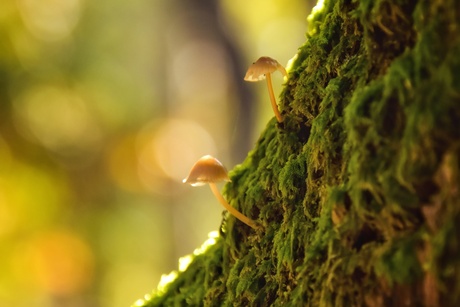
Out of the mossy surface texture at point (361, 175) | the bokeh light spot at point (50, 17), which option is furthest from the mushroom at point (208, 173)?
the bokeh light spot at point (50, 17)

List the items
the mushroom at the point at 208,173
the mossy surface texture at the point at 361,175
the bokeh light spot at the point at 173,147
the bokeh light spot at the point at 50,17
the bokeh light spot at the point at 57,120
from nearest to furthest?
the mossy surface texture at the point at 361,175
the mushroom at the point at 208,173
the bokeh light spot at the point at 57,120
the bokeh light spot at the point at 50,17
the bokeh light spot at the point at 173,147

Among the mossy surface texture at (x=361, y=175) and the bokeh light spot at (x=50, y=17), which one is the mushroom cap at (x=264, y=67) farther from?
the bokeh light spot at (x=50, y=17)

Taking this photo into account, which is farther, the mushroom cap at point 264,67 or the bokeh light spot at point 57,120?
the bokeh light spot at point 57,120

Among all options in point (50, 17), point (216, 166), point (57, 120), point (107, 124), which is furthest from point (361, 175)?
point (50, 17)

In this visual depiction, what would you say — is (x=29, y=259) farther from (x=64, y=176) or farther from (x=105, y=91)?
(x=105, y=91)

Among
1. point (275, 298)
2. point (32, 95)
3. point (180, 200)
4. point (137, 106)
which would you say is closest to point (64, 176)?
point (32, 95)

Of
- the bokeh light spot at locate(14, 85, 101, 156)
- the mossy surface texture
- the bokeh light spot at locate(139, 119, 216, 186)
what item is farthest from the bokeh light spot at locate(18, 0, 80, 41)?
the mossy surface texture

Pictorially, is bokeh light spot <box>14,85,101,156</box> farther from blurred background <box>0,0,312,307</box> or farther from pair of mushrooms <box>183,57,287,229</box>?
pair of mushrooms <box>183,57,287,229</box>
